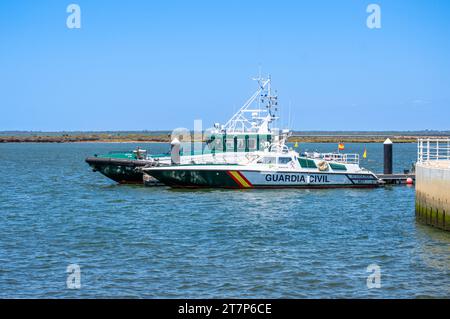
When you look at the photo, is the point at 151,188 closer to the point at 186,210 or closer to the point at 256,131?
the point at 256,131

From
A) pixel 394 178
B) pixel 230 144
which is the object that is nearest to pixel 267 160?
pixel 230 144

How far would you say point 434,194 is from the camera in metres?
22.8

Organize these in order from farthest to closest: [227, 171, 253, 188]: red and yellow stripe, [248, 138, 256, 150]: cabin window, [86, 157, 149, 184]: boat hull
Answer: [86, 157, 149, 184]: boat hull, [248, 138, 256, 150]: cabin window, [227, 171, 253, 188]: red and yellow stripe

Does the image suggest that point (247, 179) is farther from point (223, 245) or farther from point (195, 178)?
point (223, 245)

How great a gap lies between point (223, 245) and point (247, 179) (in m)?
14.1

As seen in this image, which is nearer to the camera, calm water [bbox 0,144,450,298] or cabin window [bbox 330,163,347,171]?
calm water [bbox 0,144,450,298]

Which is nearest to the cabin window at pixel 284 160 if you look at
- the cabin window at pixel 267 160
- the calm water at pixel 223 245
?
the cabin window at pixel 267 160

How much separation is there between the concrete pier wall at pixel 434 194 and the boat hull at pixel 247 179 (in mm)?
10215

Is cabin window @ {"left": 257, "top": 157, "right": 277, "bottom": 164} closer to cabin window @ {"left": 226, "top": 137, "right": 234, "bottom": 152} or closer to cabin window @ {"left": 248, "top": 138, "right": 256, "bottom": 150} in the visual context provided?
cabin window @ {"left": 248, "top": 138, "right": 256, "bottom": 150}

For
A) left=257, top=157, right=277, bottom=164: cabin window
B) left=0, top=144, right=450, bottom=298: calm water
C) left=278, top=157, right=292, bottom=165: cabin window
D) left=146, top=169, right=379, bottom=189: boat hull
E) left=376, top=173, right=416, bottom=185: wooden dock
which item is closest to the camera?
left=0, top=144, right=450, bottom=298: calm water

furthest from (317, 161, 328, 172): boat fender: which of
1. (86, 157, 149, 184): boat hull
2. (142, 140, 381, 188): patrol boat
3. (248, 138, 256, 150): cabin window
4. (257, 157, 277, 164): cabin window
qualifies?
(86, 157, 149, 184): boat hull

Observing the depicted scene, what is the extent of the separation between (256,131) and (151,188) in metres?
6.12

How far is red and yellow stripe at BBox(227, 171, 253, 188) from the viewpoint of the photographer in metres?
34.7
